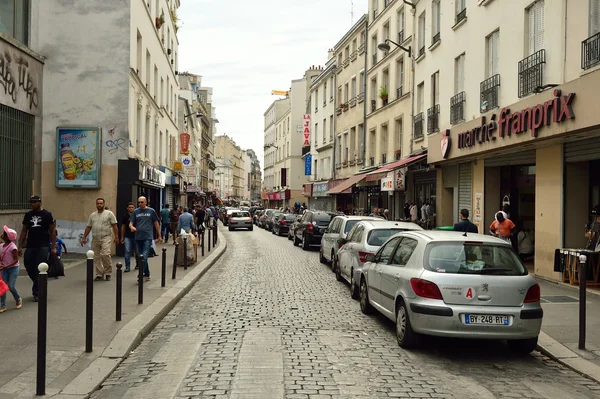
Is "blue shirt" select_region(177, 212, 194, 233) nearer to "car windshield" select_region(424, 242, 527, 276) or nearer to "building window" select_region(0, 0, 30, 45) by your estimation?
"building window" select_region(0, 0, 30, 45)

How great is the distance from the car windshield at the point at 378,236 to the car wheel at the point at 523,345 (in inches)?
164

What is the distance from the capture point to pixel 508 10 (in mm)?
14430

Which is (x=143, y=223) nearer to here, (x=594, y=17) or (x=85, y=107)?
(x=85, y=107)

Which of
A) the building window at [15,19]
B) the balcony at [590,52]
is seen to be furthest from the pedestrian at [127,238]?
the balcony at [590,52]

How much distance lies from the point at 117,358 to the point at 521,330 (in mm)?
4555

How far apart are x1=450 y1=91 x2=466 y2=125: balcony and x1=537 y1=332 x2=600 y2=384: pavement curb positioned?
11.1 metres

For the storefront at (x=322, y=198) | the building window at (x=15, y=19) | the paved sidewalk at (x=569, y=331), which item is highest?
the building window at (x=15, y=19)

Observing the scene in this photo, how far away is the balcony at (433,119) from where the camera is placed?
20234 mm

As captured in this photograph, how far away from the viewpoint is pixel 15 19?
1490 cm

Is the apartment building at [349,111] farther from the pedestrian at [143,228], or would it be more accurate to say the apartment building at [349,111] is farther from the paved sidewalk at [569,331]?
the paved sidewalk at [569,331]

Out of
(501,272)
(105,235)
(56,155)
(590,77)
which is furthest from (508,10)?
(56,155)

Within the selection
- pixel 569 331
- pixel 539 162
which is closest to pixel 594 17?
pixel 539 162

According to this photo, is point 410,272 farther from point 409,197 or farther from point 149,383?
point 409,197

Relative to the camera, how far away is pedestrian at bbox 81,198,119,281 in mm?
11344
